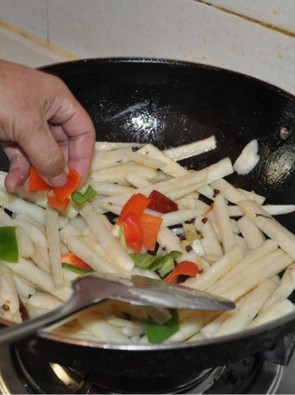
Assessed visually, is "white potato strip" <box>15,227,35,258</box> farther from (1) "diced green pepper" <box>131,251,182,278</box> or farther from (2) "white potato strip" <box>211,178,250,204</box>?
(2) "white potato strip" <box>211,178,250,204</box>

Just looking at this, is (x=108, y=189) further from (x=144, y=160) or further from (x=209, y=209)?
(x=209, y=209)

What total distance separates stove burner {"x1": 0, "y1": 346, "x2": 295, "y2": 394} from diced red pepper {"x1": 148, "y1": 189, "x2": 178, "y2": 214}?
1.22ft

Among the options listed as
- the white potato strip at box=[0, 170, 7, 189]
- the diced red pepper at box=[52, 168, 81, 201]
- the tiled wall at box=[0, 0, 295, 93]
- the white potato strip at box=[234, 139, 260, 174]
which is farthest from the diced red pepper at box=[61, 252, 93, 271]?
the tiled wall at box=[0, 0, 295, 93]

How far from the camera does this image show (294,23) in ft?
4.24

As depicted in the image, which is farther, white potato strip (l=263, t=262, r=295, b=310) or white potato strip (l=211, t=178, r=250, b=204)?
white potato strip (l=211, t=178, r=250, b=204)

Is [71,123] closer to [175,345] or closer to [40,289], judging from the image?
[40,289]

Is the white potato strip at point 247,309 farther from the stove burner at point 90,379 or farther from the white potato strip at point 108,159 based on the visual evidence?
the white potato strip at point 108,159

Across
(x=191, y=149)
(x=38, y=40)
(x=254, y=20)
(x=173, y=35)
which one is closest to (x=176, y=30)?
(x=173, y=35)

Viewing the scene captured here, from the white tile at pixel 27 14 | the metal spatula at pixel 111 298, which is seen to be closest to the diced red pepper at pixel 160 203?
the metal spatula at pixel 111 298

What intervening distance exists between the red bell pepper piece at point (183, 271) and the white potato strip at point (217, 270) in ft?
0.05

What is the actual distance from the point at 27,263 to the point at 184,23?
0.73 m

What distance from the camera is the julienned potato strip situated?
1.02 metres

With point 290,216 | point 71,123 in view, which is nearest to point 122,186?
point 71,123

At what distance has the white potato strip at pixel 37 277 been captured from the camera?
108 centimetres
